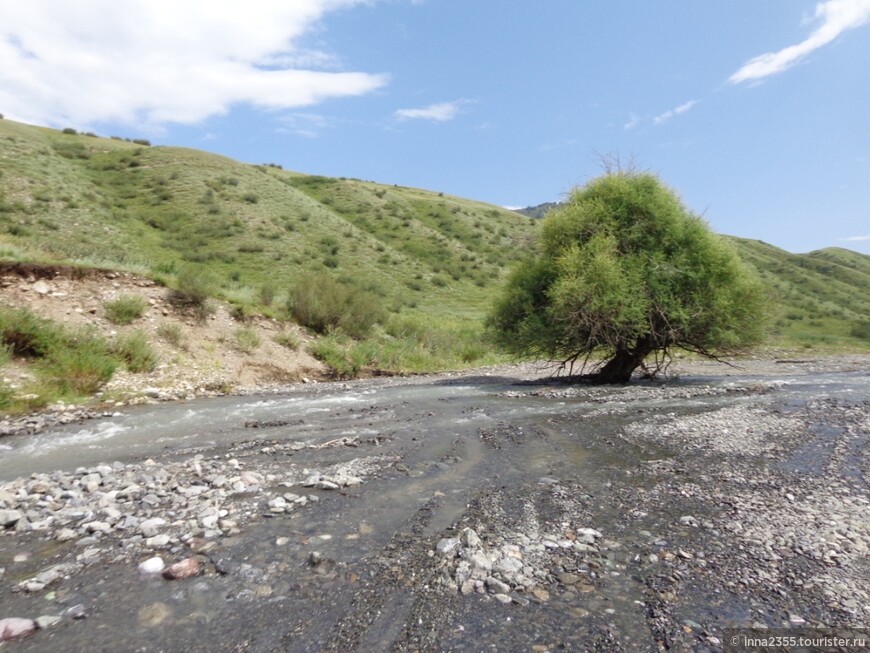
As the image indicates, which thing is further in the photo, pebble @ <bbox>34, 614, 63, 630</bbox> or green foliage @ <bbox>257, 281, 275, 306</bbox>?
green foliage @ <bbox>257, 281, 275, 306</bbox>

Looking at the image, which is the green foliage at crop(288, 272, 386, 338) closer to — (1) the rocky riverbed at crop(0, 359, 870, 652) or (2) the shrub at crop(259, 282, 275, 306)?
(2) the shrub at crop(259, 282, 275, 306)

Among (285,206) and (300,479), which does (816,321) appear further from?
(300,479)

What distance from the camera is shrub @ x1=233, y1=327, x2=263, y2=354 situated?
20270mm

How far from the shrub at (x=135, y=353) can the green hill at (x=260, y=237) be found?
467cm

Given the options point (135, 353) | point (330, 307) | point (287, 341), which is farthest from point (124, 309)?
point (330, 307)

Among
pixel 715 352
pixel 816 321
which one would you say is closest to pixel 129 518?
pixel 715 352

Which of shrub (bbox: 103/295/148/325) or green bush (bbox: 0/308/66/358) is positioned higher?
shrub (bbox: 103/295/148/325)

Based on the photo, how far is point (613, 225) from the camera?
18016 mm

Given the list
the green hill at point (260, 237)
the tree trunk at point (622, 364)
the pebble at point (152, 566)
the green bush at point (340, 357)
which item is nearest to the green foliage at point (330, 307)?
the green hill at point (260, 237)

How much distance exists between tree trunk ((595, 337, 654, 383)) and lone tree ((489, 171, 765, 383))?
200 mm

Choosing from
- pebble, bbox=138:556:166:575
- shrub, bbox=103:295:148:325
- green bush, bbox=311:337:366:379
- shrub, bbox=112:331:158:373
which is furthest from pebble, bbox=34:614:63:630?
green bush, bbox=311:337:366:379

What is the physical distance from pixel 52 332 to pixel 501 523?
15215mm

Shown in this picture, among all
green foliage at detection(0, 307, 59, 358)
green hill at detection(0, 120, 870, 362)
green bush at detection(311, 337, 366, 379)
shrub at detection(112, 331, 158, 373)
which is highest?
green hill at detection(0, 120, 870, 362)

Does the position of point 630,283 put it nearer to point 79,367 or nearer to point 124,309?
point 79,367
